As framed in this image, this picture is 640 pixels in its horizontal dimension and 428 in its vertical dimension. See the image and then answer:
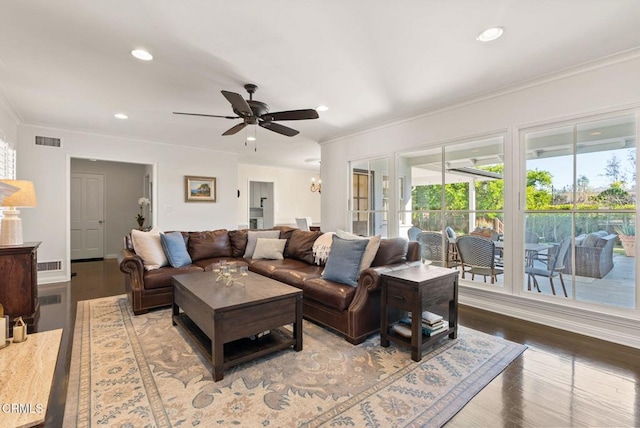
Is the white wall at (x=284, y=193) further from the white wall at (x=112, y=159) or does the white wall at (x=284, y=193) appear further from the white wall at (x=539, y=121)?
the white wall at (x=539, y=121)

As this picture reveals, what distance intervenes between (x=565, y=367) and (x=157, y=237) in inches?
175

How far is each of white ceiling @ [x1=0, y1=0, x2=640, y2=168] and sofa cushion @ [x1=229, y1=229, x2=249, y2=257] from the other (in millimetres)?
1891

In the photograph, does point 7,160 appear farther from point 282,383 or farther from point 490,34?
point 490,34

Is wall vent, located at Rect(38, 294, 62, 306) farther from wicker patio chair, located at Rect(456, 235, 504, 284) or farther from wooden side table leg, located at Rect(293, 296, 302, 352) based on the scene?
wicker patio chair, located at Rect(456, 235, 504, 284)

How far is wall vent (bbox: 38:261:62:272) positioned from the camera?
16.0 feet

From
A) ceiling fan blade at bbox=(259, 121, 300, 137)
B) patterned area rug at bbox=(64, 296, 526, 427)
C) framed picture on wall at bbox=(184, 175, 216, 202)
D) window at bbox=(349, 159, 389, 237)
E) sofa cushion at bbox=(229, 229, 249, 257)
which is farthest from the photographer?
framed picture on wall at bbox=(184, 175, 216, 202)

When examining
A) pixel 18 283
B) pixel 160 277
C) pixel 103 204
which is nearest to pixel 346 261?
pixel 160 277

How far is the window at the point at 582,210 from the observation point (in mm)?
2809

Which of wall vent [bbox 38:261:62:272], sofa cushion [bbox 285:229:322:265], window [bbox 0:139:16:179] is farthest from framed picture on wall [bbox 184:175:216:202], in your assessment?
sofa cushion [bbox 285:229:322:265]

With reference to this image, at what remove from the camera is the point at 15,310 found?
3.12 m

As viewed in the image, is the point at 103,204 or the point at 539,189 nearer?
the point at 539,189

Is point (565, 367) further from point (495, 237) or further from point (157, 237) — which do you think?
point (157, 237)

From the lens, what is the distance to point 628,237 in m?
2.78

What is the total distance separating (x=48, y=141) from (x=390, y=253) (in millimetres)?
5723
